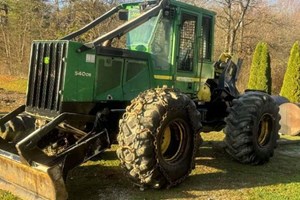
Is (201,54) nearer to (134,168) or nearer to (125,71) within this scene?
(125,71)

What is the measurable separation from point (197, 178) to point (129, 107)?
1.75 meters

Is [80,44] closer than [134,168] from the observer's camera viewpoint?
No

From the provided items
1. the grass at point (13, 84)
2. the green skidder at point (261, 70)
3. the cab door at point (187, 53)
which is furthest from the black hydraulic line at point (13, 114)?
the green skidder at point (261, 70)

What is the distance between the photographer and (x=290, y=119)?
1170 centimetres

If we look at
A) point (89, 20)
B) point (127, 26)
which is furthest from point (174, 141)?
point (89, 20)

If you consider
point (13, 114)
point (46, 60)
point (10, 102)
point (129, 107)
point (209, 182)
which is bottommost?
point (209, 182)

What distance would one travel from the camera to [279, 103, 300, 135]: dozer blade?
37.8 ft

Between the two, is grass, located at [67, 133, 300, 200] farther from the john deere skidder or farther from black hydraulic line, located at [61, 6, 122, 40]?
black hydraulic line, located at [61, 6, 122, 40]

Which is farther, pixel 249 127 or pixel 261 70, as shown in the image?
pixel 261 70

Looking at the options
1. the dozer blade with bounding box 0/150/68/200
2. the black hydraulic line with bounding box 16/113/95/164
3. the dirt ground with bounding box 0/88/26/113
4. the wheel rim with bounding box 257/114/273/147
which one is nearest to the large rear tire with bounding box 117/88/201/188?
the black hydraulic line with bounding box 16/113/95/164

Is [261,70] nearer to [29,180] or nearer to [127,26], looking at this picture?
[127,26]

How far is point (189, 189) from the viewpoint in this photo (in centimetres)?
561

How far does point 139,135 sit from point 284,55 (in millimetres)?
27976

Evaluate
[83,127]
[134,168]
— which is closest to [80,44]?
[83,127]
